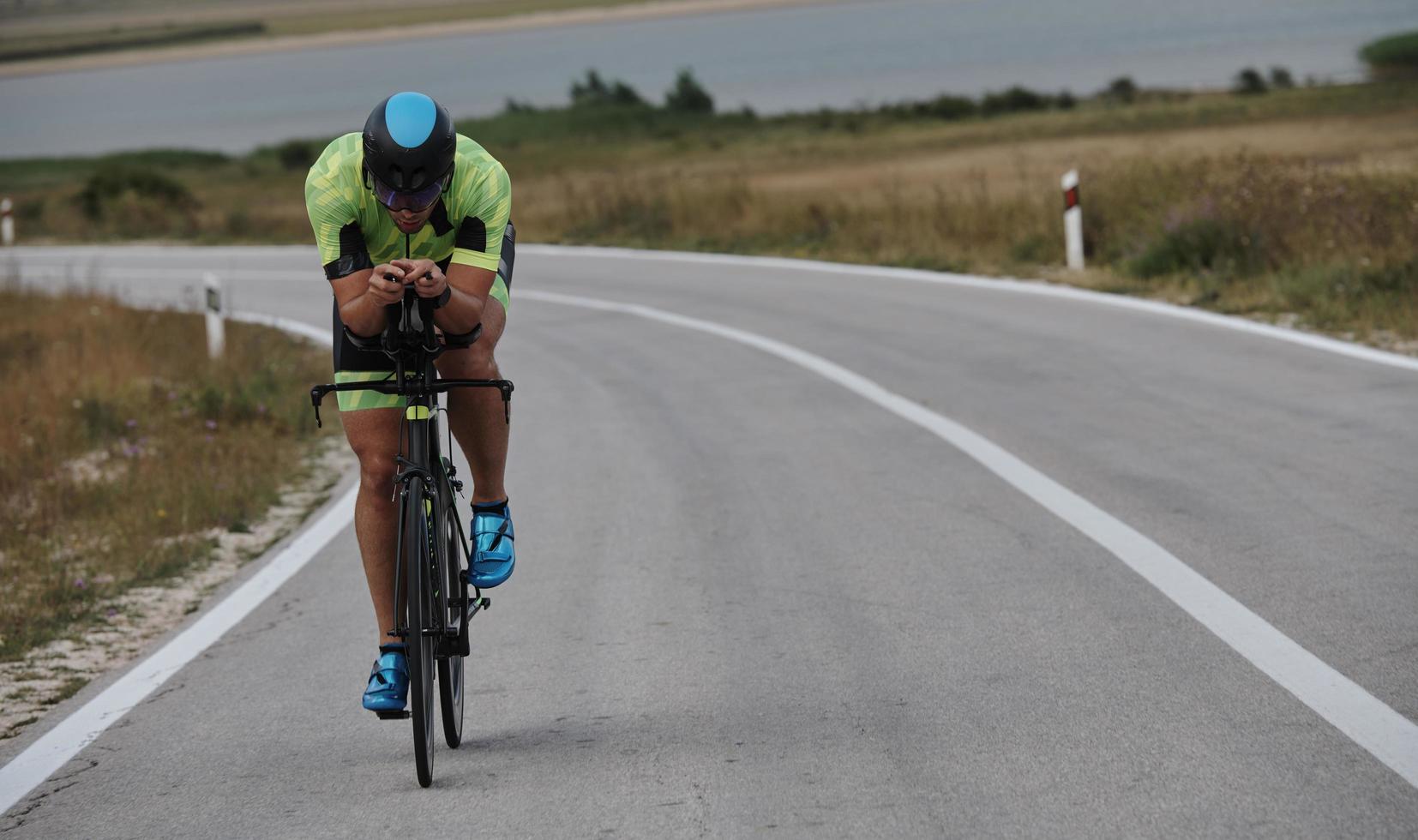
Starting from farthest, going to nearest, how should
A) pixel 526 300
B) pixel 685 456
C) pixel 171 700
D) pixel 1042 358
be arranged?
pixel 526 300 < pixel 1042 358 < pixel 685 456 < pixel 171 700

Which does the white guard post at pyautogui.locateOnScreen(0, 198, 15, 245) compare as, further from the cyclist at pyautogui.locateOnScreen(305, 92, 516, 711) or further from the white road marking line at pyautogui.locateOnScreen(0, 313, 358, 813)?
the cyclist at pyautogui.locateOnScreen(305, 92, 516, 711)

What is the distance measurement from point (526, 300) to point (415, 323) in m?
15.4

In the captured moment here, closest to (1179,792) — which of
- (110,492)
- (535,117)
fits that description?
(110,492)

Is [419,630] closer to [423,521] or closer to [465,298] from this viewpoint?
[423,521]

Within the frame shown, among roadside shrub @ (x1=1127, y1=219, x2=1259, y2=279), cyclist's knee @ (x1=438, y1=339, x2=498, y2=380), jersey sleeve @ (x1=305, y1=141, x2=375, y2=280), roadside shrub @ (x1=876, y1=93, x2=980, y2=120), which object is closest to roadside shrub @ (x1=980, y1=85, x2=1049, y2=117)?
roadside shrub @ (x1=876, y1=93, x2=980, y2=120)

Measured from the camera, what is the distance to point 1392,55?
82250 mm

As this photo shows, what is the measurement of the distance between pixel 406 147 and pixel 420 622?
1323mm

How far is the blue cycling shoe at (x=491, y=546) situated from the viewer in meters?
5.14

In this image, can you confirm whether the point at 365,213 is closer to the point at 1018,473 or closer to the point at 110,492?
the point at 1018,473

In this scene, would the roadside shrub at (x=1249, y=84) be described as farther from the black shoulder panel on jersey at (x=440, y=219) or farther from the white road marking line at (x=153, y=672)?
the black shoulder panel on jersey at (x=440, y=219)

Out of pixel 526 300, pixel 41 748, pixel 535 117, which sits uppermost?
pixel 535 117

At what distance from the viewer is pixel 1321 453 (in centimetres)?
844

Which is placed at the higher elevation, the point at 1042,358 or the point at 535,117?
the point at 535,117

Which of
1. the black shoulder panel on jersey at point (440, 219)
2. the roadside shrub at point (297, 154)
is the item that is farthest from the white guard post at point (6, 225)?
the black shoulder panel on jersey at point (440, 219)
